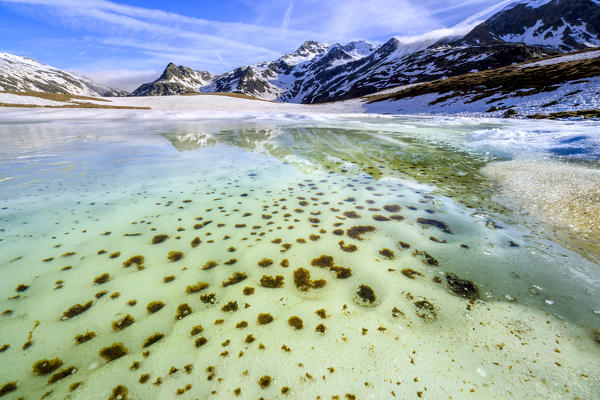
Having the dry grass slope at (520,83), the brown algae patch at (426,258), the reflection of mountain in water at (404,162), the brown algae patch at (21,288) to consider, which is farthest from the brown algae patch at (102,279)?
the dry grass slope at (520,83)

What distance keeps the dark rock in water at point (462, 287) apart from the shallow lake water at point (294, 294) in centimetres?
3

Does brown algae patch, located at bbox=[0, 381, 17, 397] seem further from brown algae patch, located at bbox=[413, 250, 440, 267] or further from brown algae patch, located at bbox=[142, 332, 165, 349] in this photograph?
brown algae patch, located at bbox=[413, 250, 440, 267]

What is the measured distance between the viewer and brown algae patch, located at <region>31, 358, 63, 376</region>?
2.61 meters

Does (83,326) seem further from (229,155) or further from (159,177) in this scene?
(229,155)

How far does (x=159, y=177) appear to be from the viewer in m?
9.22

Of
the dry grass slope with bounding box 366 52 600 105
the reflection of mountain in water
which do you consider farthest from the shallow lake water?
the dry grass slope with bounding box 366 52 600 105

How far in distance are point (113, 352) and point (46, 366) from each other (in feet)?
2.00

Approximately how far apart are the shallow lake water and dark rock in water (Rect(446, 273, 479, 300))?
0.10 ft

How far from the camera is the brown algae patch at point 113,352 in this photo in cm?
279

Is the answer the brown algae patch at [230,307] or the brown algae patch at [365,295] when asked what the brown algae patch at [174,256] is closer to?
the brown algae patch at [230,307]

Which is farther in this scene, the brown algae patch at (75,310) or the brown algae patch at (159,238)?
the brown algae patch at (159,238)

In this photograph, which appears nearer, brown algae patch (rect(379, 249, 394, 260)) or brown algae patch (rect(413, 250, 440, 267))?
brown algae patch (rect(413, 250, 440, 267))

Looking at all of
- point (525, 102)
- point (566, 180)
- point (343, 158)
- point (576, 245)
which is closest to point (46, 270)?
point (576, 245)

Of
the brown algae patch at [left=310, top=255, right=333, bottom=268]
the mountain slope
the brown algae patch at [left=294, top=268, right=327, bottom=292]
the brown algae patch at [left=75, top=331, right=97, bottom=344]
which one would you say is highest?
the mountain slope
